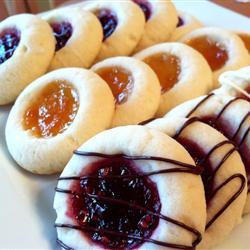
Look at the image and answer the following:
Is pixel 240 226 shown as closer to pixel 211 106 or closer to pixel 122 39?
pixel 211 106

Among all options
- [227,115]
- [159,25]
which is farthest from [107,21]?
[227,115]

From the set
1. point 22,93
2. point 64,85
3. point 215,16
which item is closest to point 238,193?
point 64,85

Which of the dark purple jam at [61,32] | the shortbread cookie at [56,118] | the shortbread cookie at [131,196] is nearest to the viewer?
the shortbread cookie at [131,196]

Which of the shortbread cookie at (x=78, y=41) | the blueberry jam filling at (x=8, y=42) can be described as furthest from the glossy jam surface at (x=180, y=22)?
the blueberry jam filling at (x=8, y=42)

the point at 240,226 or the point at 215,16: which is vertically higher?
the point at 215,16

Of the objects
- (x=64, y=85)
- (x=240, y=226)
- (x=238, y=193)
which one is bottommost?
(x=240, y=226)

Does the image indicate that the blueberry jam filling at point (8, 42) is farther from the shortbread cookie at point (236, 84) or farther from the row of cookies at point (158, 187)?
the shortbread cookie at point (236, 84)

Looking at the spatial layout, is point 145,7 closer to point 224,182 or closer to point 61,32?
point 61,32

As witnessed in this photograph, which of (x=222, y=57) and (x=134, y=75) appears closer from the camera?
(x=134, y=75)
